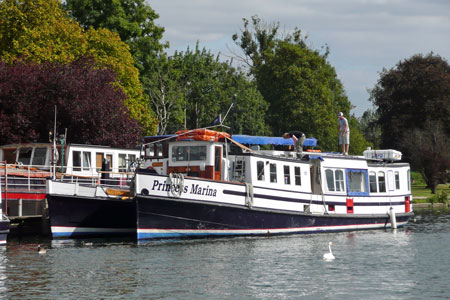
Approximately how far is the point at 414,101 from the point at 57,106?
47624 mm

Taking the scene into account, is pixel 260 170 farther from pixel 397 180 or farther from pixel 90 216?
pixel 397 180

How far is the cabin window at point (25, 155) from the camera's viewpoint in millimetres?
42375

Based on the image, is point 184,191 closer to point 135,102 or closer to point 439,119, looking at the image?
point 135,102

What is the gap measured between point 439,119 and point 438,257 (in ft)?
178

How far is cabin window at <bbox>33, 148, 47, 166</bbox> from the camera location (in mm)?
41625

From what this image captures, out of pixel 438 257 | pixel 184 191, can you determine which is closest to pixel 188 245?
→ pixel 184 191

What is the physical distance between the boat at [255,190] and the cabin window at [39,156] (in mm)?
5732

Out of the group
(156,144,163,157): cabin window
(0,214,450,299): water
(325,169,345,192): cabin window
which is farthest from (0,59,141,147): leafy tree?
(325,169,345,192): cabin window

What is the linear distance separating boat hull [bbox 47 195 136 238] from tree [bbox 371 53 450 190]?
153ft

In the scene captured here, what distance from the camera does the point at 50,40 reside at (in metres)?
55.0

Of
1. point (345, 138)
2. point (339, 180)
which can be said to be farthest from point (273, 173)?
point (345, 138)

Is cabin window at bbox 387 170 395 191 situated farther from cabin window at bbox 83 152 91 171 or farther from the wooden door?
cabin window at bbox 83 152 91 171

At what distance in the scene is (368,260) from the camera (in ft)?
95.2

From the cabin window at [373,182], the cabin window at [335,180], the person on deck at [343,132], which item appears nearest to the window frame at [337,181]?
the cabin window at [335,180]
